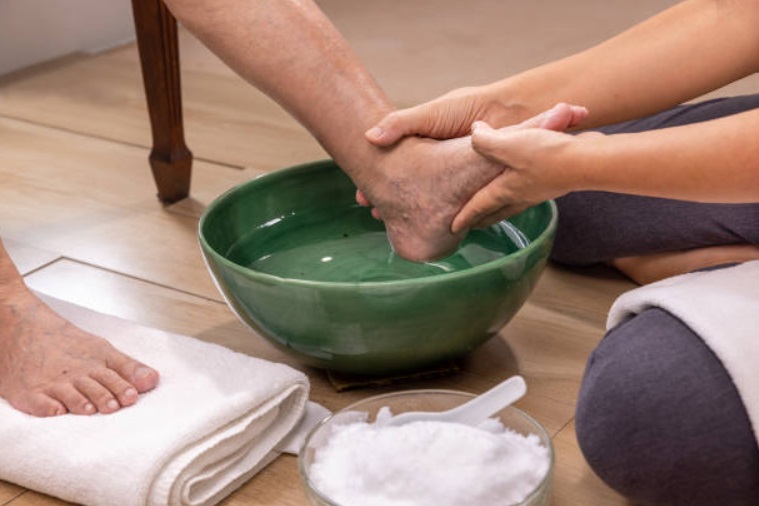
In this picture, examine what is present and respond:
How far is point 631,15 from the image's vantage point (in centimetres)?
270

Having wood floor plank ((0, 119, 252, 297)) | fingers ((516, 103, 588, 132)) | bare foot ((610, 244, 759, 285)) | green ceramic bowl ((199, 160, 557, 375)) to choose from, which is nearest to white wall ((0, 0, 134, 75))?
wood floor plank ((0, 119, 252, 297))

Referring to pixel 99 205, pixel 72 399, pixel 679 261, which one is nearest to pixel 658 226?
pixel 679 261

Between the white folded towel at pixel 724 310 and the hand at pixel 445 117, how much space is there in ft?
0.98

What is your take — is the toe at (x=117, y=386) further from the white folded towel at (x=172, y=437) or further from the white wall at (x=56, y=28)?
the white wall at (x=56, y=28)

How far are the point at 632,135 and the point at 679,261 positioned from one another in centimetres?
39

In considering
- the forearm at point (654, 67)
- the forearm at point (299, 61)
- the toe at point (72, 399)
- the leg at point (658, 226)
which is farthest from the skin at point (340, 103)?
the toe at point (72, 399)

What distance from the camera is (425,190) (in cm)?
120

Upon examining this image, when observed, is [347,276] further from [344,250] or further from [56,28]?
[56,28]

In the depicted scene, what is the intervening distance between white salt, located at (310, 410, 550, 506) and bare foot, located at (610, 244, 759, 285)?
445 millimetres

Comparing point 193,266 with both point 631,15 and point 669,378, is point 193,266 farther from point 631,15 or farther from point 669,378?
point 631,15

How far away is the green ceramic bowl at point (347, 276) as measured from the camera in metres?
1.10

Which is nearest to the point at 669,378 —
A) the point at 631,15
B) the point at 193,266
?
the point at 193,266

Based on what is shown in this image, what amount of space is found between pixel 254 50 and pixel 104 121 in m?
0.97

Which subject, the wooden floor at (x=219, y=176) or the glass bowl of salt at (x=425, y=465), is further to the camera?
the wooden floor at (x=219, y=176)
